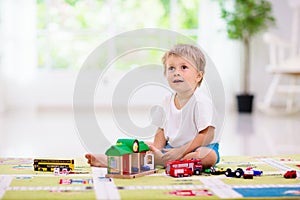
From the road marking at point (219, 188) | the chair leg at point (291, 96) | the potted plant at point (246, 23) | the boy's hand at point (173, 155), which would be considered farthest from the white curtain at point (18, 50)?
the road marking at point (219, 188)

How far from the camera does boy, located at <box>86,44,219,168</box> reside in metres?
1.70

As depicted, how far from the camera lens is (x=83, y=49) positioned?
478 cm

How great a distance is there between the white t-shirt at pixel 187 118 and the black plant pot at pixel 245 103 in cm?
274

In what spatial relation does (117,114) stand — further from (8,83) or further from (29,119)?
(8,83)

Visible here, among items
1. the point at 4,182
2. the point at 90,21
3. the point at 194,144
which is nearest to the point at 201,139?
the point at 194,144

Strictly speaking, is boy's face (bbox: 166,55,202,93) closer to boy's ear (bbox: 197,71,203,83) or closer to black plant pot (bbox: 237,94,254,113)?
boy's ear (bbox: 197,71,203,83)

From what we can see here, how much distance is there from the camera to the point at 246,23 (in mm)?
4293

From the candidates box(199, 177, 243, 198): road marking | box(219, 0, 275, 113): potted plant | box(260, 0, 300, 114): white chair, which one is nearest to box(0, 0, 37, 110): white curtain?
box(219, 0, 275, 113): potted plant

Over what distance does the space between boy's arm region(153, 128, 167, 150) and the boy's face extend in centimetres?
17

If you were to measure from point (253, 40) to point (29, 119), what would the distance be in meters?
2.02

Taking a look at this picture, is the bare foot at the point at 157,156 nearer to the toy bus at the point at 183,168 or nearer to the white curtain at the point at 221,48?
the toy bus at the point at 183,168

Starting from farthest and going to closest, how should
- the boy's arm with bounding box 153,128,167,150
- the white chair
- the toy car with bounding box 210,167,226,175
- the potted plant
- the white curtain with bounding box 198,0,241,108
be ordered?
the white curtain with bounding box 198,0,241,108 → the potted plant → the white chair → the boy's arm with bounding box 153,128,167,150 → the toy car with bounding box 210,167,226,175

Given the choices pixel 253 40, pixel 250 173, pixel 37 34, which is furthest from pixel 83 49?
pixel 250 173

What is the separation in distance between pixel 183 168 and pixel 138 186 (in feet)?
0.69
